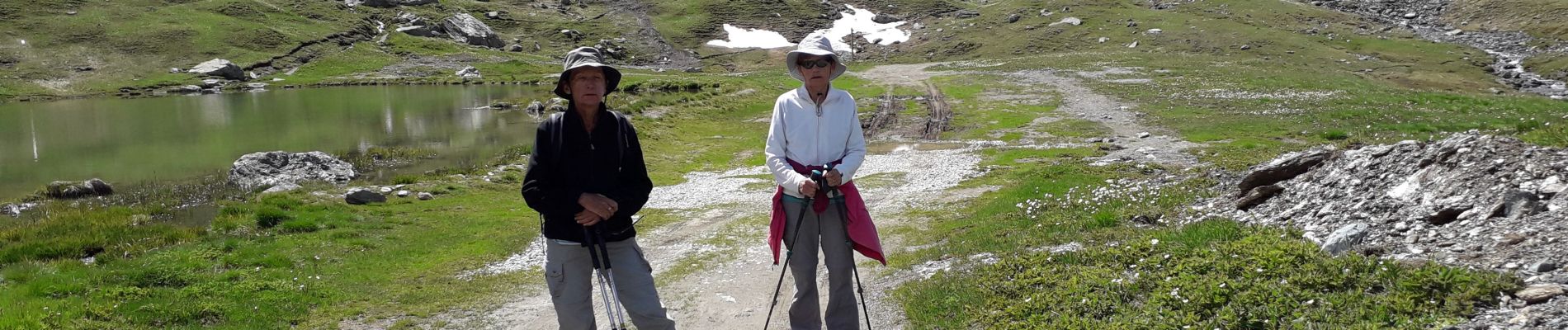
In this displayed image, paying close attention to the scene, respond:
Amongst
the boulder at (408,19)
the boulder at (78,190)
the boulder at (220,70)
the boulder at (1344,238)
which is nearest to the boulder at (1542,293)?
the boulder at (1344,238)

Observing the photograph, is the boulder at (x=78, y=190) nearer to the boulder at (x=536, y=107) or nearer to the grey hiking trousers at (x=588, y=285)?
the boulder at (x=536, y=107)

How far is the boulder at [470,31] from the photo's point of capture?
13425 centimetres

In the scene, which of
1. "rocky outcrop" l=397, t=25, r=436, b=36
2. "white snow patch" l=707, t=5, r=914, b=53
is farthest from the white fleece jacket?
"rocky outcrop" l=397, t=25, r=436, b=36

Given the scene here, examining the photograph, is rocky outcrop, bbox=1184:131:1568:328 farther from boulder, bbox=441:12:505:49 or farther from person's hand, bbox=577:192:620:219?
boulder, bbox=441:12:505:49

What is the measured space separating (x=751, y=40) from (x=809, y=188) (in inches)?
4852

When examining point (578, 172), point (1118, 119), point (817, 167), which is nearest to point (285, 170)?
point (578, 172)

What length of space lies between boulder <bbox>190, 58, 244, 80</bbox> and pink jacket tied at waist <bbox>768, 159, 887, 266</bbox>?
370 feet

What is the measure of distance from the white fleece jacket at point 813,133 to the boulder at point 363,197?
57.8 feet

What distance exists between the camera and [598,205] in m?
6.35

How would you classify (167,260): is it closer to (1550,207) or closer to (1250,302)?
(1250,302)

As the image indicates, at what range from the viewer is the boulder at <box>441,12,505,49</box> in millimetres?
134250

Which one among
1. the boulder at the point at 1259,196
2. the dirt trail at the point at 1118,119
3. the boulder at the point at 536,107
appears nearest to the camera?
the boulder at the point at 1259,196

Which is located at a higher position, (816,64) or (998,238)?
(816,64)

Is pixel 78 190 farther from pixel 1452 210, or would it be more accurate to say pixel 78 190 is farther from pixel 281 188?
pixel 1452 210
